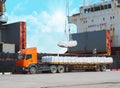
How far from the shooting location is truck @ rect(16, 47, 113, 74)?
3656 centimetres

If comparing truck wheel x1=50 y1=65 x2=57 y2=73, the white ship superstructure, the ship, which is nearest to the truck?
truck wheel x1=50 y1=65 x2=57 y2=73

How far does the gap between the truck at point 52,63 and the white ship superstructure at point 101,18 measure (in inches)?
432

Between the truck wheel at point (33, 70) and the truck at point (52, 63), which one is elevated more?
the truck at point (52, 63)

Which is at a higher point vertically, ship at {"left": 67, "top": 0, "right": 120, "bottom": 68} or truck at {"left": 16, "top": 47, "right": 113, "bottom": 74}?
ship at {"left": 67, "top": 0, "right": 120, "bottom": 68}

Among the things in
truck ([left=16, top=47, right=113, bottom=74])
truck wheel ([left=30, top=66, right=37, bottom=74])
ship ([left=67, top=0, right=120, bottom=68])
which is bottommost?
truck wheel ([left=30, top=66, right=37, bottom=74])

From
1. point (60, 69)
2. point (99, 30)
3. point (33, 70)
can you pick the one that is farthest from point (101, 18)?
point (33, 70)

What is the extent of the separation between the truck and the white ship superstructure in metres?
11.0

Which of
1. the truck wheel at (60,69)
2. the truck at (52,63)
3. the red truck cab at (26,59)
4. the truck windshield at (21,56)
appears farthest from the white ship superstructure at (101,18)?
the truck windshield at (21,56)

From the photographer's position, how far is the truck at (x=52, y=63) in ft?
120

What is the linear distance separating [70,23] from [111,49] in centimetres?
1302

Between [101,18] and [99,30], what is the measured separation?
3.51m

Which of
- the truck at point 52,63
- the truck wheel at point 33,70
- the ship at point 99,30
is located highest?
the ship at point 99,30

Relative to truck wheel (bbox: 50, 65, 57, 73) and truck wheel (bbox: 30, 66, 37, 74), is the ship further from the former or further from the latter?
truck wheel (bbox: 30, 66, 37, 74)

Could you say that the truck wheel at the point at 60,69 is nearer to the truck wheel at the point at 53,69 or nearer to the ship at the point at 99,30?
the truck wheel at the point at 53,69
